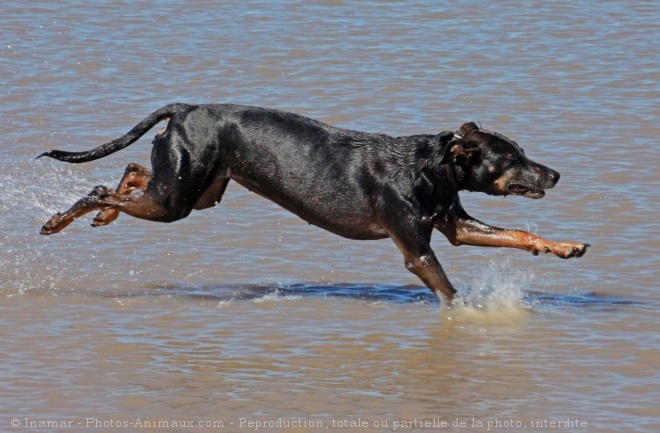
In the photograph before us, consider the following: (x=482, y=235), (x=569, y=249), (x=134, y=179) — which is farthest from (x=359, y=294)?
(x=134, y=179)

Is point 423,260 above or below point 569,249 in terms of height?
below

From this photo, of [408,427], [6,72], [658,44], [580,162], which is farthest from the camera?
[658,44]

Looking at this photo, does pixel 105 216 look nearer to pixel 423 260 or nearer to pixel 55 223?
pixel 55 223

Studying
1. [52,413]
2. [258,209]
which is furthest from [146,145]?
[52,413]

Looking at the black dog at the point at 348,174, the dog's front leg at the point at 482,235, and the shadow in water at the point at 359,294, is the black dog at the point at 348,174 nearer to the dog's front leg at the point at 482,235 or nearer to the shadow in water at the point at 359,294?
the dog's front leg at the point at 482,235

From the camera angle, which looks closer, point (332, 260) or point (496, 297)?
point (496, 297)

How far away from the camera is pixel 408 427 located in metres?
5.86

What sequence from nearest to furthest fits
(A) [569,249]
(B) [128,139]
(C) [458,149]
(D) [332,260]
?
(A) [569,249]
(C) [458,149]
(B) [128,139]
(D) [332,260]

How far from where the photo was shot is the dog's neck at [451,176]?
24.9ft

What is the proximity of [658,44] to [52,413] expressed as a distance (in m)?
10.3

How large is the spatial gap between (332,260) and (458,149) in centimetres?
161

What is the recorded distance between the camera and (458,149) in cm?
755

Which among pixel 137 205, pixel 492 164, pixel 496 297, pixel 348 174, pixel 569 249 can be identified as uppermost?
pixel 492 164

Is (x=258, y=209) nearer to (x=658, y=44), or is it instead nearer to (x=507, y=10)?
(x=658, y=44)
